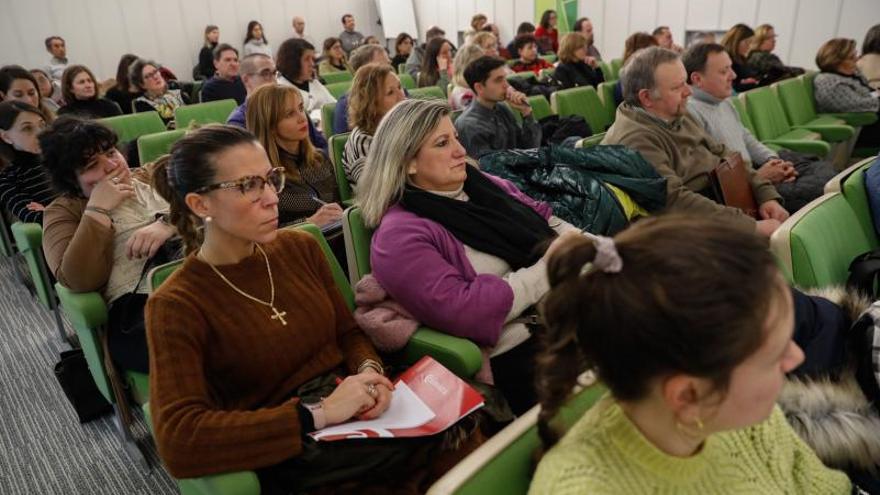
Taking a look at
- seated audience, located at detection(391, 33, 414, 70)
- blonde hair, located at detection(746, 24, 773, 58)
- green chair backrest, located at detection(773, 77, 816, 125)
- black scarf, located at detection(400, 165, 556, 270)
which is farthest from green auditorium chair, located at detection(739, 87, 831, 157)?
seated audience, located at detection(391, 33, 414, 70)

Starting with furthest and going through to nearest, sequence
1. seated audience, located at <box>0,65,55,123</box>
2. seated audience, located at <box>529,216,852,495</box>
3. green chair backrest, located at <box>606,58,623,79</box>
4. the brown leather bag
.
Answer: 1. green chair backrest, located at <box>606,58,623,79</box>
2. seated audience, located at <box>0,65,55,123</box>
3. the brown leather bag
4. seated audience, located at <box>529,216,852,495</box>

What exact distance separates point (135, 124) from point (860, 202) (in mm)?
4198

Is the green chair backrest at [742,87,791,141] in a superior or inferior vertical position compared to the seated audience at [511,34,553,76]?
inferior

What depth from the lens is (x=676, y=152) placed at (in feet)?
8.80

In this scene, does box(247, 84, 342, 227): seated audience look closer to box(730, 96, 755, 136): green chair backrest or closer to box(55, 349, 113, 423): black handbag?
box(55, 349, 113, 423): black handbag

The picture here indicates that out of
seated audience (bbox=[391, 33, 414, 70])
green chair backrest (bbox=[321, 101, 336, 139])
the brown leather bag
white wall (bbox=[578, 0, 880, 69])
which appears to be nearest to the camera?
the brown leather bag

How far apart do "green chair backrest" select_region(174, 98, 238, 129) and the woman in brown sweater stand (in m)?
2.97

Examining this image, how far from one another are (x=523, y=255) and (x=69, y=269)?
4.73ft

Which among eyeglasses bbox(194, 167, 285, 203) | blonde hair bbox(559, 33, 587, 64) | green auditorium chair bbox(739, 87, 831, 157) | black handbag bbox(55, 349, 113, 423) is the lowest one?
black handbag bbox(55, 349, 113, 423)

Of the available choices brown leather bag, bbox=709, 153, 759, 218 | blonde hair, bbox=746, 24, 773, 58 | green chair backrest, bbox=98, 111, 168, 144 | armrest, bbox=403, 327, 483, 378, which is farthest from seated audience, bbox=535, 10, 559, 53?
armrest, bbox=403, 327, 483, 378

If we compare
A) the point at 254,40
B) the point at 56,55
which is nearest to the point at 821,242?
the point at 56,55

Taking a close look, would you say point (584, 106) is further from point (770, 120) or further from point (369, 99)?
point (369, 99)

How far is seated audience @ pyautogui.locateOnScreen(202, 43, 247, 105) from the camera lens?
16.9 ft

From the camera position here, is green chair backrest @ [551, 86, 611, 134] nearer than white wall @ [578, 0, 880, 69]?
Yes
